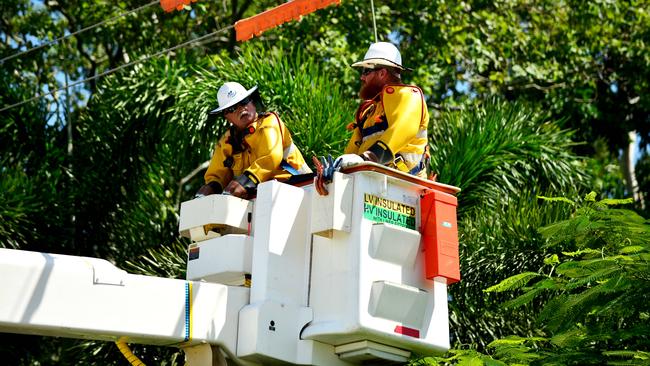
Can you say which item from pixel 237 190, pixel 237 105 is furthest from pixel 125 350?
pixel 237 105

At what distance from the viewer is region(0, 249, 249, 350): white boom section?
6730mm

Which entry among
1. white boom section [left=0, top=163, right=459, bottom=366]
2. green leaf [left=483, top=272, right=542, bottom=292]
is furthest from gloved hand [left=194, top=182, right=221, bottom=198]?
green leaf [left=483, top=272, right=542, bottom=292]

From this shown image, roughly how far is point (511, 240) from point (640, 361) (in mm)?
4555

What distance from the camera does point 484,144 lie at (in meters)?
12.7

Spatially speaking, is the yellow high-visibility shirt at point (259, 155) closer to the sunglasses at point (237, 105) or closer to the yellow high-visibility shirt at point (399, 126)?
the sunglasses at point (237, 105)

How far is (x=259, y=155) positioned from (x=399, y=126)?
913mm

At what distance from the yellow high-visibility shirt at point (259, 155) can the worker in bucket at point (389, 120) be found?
0.39m

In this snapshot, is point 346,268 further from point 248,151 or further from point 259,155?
point 248,151

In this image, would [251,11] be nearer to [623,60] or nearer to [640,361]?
[623,60]

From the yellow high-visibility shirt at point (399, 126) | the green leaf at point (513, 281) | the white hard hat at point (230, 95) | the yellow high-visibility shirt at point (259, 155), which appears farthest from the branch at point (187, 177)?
the yellow high-visibility shirt at point (399, 126)

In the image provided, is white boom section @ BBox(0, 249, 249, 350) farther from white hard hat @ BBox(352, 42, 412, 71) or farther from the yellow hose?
white hard hat @ BBox(352, 42, 412, 71)

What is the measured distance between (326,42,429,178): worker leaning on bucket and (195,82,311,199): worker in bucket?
423mm

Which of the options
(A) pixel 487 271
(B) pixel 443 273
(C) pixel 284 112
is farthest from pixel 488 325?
(B) pixel 443 273

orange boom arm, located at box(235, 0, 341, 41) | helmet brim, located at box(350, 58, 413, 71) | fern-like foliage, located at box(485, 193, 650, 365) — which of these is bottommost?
fern-like foliage, located at box(485, 193, 650, 365)
